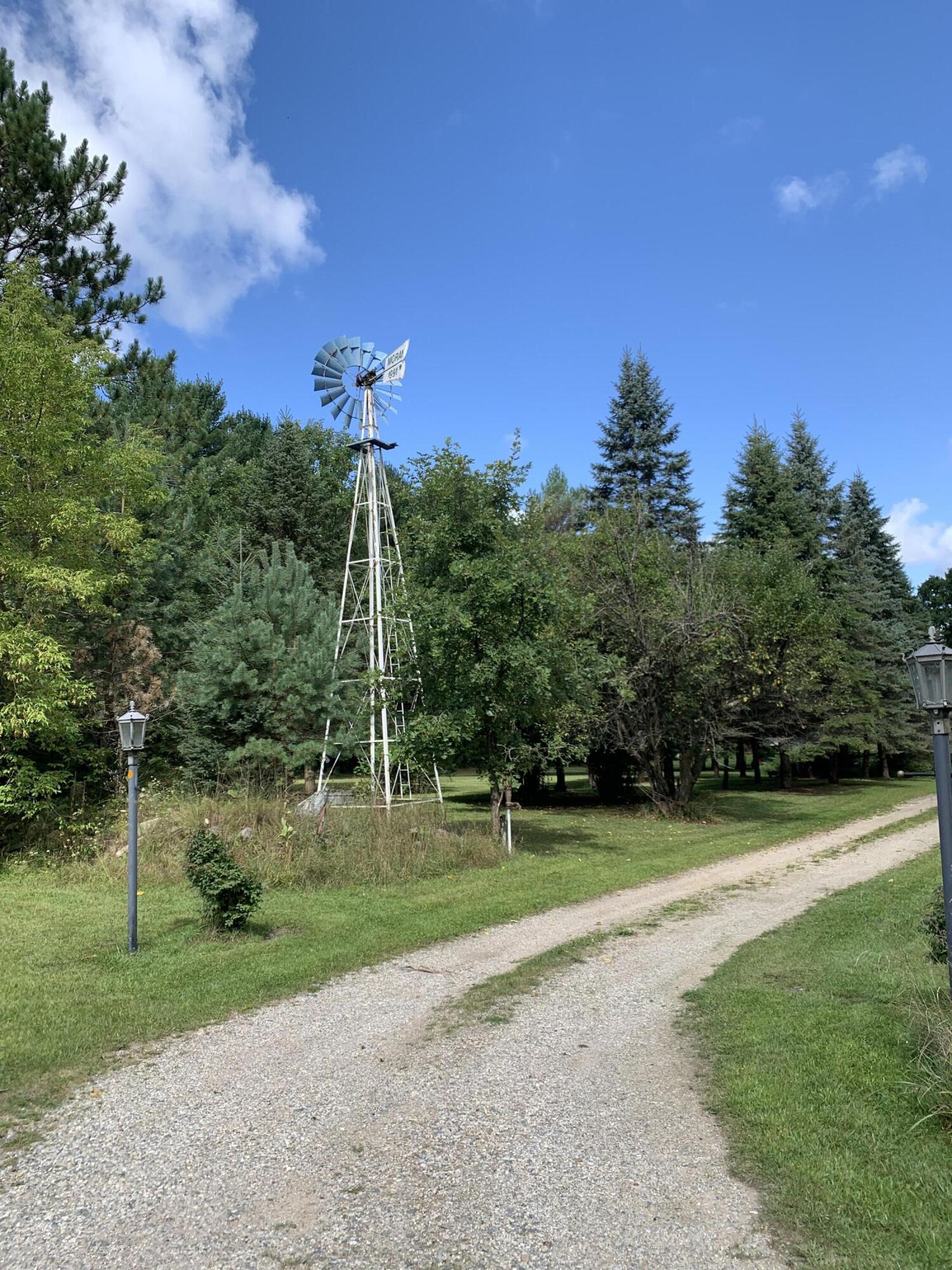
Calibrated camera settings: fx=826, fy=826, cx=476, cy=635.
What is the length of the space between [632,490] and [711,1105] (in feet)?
118

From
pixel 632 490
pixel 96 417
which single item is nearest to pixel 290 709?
pixel 96 417

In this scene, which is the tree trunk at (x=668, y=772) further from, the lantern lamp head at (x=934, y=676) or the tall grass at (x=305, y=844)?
the lantern lamp head at (x=934, y=676)

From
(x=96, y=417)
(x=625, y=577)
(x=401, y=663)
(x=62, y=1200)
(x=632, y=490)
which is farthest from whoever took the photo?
(x=632, y=490)

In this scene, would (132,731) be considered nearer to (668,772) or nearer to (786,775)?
(668,772)

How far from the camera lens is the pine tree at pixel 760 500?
37344 millimetres

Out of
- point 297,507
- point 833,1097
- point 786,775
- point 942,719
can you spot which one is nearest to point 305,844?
point 833,1097

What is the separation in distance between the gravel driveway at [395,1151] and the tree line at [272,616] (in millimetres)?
7905

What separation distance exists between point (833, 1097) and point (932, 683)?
244 cm

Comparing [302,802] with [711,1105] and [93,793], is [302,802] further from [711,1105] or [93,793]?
[711,1105]

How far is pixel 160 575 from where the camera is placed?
22.7 meters

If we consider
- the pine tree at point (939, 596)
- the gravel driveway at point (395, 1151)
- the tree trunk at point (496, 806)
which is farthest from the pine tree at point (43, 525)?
the pine tree at point (939, 596)

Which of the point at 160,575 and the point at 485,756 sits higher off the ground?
the point at 160,575

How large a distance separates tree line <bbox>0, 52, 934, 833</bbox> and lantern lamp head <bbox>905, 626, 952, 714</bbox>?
8417mm

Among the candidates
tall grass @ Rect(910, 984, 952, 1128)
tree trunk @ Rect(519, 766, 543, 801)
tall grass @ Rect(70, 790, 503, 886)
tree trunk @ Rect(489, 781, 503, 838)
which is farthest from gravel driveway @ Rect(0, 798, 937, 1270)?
tree trunk @ Rect(519, 766, 543, 801)
